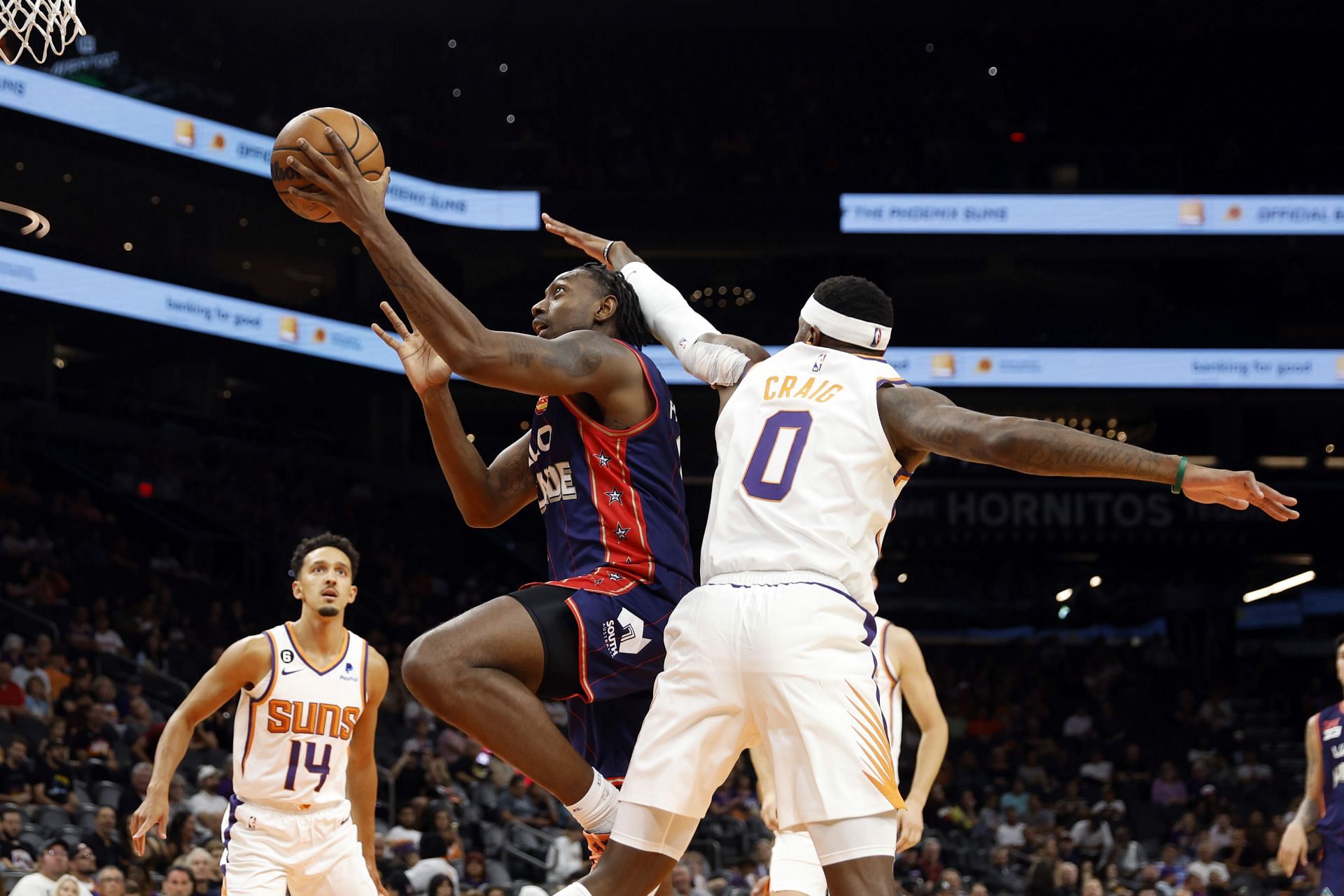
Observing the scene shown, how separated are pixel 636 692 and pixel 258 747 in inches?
128

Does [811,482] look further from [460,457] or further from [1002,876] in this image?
[1002,876]

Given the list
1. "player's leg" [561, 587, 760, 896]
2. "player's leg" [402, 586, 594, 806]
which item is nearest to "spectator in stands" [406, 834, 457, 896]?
"player's leg" [402, 586, 594, 806]

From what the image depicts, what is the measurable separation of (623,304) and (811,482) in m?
1.42

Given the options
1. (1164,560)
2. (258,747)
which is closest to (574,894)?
(258,747)

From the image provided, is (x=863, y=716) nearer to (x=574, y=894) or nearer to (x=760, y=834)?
(x=574, y=894)

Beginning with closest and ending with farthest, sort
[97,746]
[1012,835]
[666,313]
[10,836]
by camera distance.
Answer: [666,313]
[10,836]
[97,746]
[1012,835]

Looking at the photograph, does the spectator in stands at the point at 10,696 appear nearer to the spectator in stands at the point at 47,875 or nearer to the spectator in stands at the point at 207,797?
the spectator in stands at the point at 207,797

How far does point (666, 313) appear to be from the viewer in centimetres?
517

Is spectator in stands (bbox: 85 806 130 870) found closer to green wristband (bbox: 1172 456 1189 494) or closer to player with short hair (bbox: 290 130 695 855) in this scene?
player with short hair (bbox: 290 130 695 855)

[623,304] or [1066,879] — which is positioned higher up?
[623,304]

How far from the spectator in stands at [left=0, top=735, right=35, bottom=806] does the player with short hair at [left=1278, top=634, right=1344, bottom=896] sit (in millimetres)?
9411

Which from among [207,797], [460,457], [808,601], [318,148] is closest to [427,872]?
[207,797]

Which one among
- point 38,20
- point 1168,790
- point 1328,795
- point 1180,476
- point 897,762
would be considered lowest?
point 1168,790

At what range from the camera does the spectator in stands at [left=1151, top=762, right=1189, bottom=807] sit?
1841 cm
